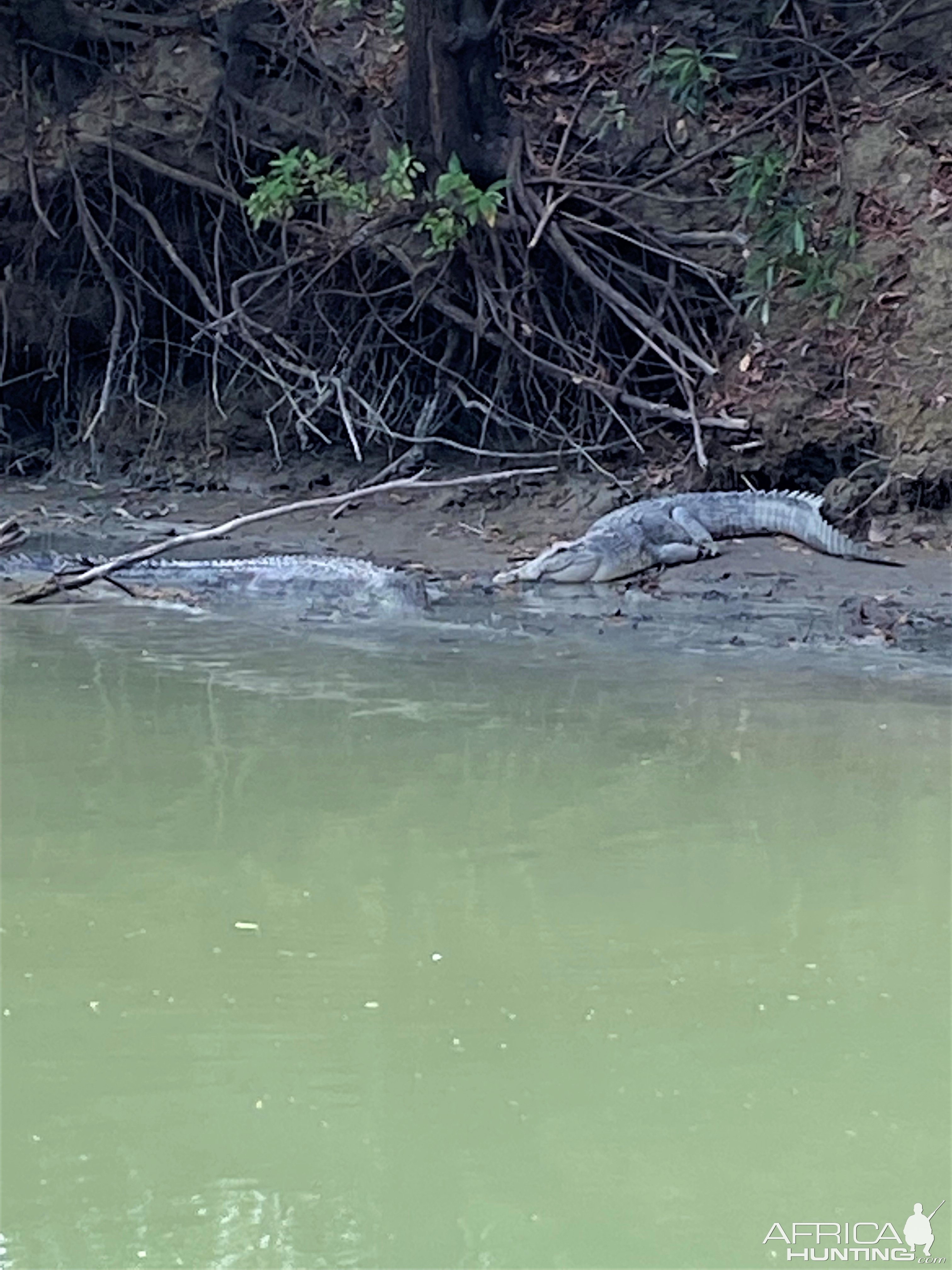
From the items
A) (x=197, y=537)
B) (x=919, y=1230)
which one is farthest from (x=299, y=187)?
(x=919, y=1230)

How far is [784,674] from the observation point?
5746mm

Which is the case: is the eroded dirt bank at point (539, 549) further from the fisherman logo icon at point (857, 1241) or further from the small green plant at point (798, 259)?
the fisherman logo icon at point (857, 1241)

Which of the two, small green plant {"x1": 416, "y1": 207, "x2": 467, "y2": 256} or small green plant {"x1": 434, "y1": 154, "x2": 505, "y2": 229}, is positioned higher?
small green plant {"x1": 434, "y1": 154, "x2": 505, "y2": 229}

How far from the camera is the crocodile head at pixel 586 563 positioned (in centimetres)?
→ 751

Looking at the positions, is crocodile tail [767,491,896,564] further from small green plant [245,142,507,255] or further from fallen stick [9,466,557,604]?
small green plant [245,142,507,255]

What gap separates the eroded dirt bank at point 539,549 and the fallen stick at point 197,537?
0.21m

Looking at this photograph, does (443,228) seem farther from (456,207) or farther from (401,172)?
(401,172)

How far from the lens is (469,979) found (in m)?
3.09

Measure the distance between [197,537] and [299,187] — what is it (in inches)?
139

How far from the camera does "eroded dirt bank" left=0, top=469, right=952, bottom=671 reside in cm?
655

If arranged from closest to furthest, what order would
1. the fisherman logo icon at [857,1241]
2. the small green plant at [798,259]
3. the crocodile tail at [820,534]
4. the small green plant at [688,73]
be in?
the fisherman logo icon at [857,1241] → the crocodile tail at [820,534] → the small green plant at [798,259] → the small green plant at [688,73]

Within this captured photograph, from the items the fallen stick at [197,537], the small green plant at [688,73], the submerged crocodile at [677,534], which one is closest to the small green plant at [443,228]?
the small green plant at [688,73]

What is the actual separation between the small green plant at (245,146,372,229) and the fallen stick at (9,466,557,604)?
6.98 feet

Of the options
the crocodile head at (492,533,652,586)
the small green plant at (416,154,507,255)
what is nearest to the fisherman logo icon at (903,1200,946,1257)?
the crocodile head at (492,533,652,586)
